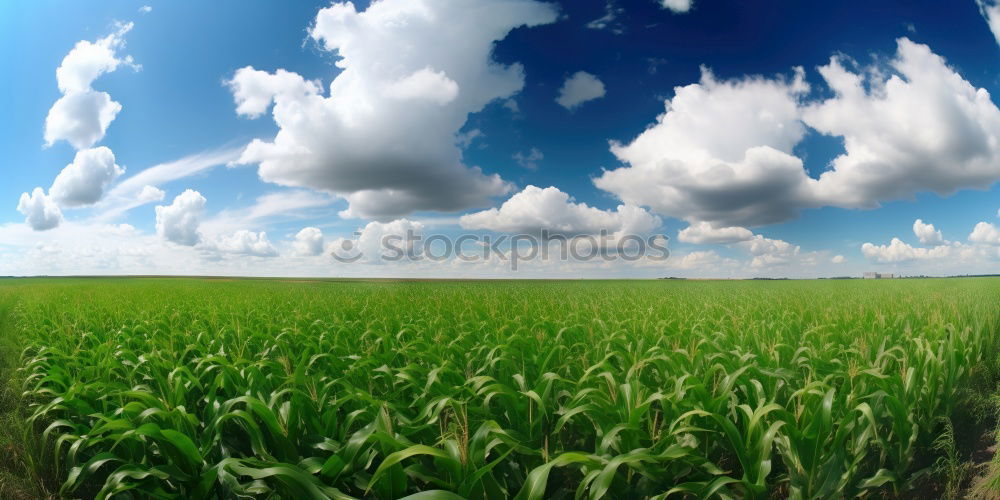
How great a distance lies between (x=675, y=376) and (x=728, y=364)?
0.94m

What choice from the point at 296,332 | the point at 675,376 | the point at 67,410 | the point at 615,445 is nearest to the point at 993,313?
the point at 675,376

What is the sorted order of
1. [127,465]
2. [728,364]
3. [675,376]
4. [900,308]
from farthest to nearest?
1. [900,308]
2. [728,364]
3. [675,376]
4. [127,465]

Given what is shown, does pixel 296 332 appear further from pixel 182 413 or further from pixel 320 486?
pixel 320 486

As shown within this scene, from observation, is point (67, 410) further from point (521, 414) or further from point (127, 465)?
point (521, 414)

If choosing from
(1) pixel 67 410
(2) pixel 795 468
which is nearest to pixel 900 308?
(2) pixel 795 468

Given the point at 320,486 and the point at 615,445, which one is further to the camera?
the point at 615,445

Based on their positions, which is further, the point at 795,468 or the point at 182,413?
the point at 182,413

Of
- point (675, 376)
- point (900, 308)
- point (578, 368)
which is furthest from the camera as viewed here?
point (900, 308)

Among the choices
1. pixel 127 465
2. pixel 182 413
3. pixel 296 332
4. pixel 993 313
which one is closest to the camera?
pixel 127 465

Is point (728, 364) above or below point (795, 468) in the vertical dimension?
above

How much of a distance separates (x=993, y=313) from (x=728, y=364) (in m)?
9.40

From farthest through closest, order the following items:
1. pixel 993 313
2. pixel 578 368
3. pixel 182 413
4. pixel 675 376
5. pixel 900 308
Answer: pixel 900 308
pixel 993 313
pixel 578 368
pixel 675 376
pixel 182 413

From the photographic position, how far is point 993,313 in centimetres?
1095

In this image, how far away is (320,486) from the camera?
11.2 ft
